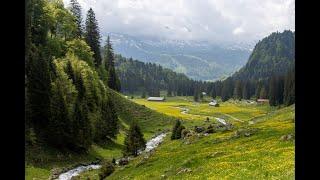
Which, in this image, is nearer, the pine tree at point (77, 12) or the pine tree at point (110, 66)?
the pine tree at point (77, 12)

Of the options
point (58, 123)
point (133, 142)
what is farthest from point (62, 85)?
point (133, 142)

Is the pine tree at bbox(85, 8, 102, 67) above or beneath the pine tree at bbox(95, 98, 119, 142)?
above

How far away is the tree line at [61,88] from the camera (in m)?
86.4

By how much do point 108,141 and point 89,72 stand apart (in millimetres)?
15989

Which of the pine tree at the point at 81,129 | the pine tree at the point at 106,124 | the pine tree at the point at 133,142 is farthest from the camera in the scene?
the pine tree at the point at 106,124

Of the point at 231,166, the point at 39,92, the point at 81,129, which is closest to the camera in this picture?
the point at 231,166

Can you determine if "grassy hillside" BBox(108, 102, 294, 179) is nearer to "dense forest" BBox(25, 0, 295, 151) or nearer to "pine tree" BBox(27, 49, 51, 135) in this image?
"dense forest" BBox(25, 0, 295, 151)

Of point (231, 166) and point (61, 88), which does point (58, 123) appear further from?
point (231, 166)

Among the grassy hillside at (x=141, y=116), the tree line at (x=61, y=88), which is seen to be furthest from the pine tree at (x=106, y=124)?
the grassy hillside at (x=141, y=116)

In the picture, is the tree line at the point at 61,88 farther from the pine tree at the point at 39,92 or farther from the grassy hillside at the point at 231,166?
the grassy hillside at the point at 231,166

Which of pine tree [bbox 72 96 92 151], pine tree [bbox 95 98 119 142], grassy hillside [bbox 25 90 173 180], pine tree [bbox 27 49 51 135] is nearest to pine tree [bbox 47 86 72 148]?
pine tree [bbox 72 96 92 151]

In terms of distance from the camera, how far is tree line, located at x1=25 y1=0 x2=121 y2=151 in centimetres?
8644

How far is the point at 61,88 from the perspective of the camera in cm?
8931
